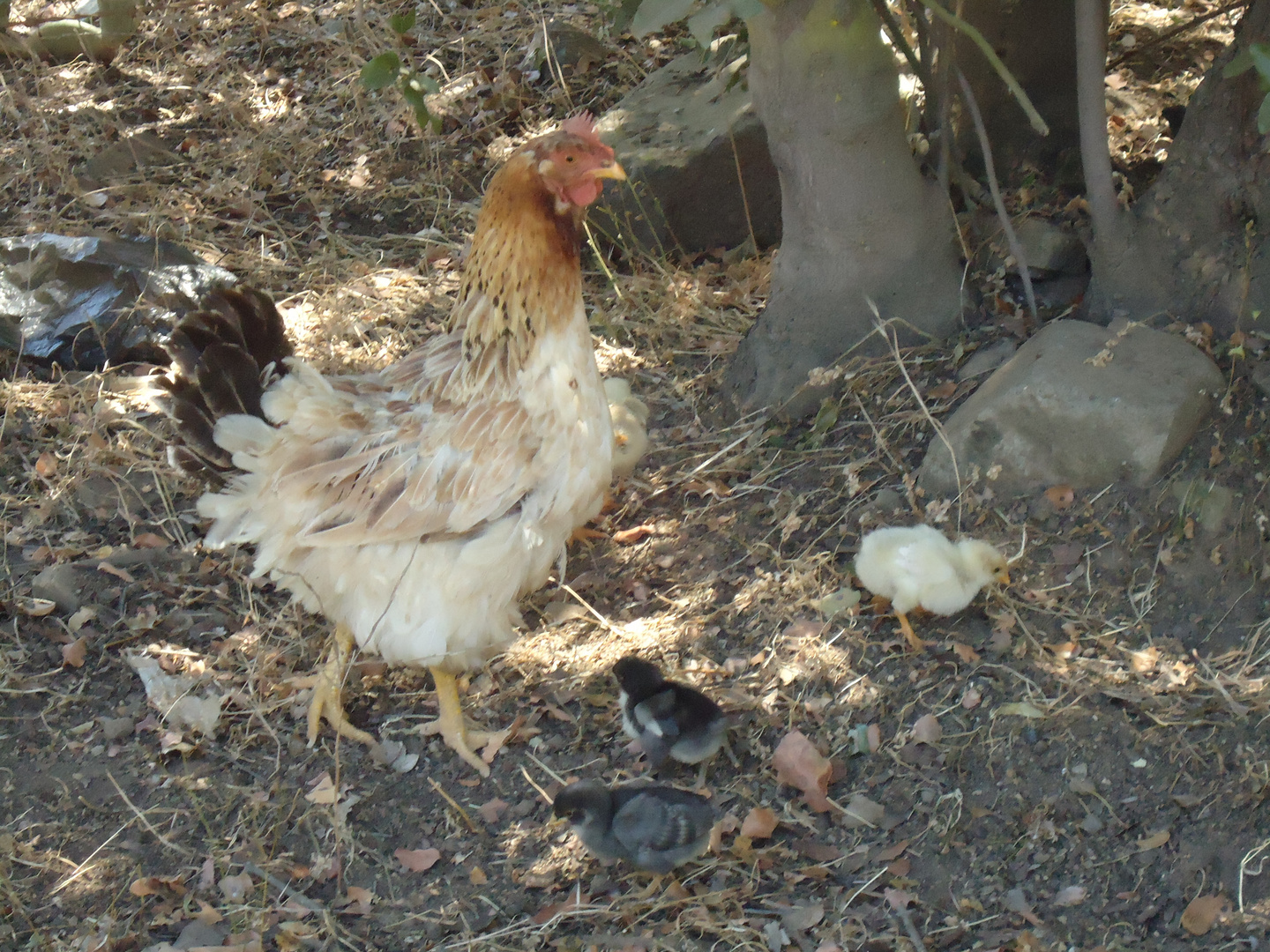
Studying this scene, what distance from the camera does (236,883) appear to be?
307 centimetres

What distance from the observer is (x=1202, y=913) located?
2.69 m

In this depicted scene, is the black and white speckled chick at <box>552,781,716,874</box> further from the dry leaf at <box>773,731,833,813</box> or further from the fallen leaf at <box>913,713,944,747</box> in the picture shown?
the fallen leaf at <box>913,713,944,747</box>

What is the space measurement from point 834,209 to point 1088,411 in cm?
121

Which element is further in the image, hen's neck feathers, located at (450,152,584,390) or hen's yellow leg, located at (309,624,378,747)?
hen's yellow leg, located at (309,624,378,747)

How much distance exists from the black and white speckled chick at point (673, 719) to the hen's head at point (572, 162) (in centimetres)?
144

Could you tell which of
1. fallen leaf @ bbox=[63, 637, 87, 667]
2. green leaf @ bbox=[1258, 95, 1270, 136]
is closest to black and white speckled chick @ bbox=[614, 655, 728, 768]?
fallen leaf @ bbox=[63, 637, 87, 667]

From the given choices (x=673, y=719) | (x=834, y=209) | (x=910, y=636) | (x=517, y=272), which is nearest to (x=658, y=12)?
(x=517, y=272)

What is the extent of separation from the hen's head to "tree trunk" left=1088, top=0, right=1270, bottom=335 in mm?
1928

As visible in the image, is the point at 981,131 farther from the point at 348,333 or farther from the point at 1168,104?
the point at 348,333

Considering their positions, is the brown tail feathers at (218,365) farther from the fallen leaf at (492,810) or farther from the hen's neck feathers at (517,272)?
the fallen leaf at (492,810)

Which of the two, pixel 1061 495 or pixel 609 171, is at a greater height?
pixel 609 171

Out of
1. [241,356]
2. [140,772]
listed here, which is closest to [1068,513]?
[241,356]

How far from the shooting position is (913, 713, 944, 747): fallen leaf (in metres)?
3.24

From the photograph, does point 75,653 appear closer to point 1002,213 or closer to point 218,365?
point 218,365
